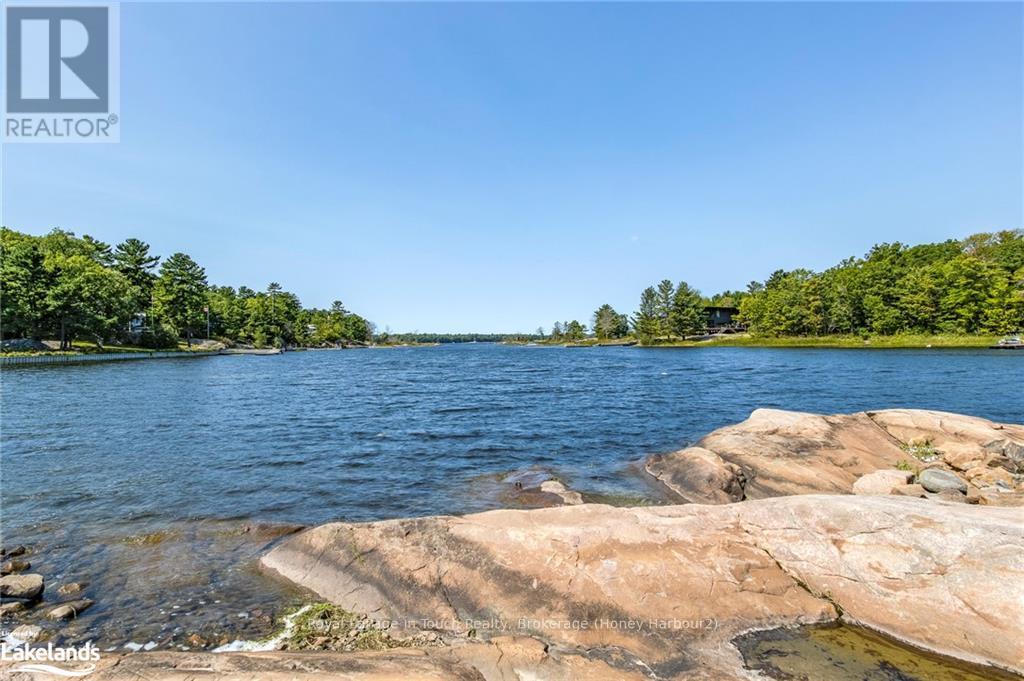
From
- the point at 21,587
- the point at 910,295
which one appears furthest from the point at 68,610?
the point at 910,295

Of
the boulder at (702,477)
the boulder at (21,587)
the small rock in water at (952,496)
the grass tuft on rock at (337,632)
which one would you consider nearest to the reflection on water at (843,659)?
the grass tuft on rock at (337,632)

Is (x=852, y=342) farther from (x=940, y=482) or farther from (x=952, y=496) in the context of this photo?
(x=952, y=496)

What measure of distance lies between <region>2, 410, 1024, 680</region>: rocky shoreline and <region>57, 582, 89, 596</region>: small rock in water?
71cm

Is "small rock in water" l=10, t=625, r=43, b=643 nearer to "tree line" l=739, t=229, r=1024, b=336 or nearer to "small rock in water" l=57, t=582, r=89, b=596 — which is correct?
"small rock in water" l=57, t=582, r=89, b=596

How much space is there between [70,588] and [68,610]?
1025 millimetres

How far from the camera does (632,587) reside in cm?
679

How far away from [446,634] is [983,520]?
8579mm

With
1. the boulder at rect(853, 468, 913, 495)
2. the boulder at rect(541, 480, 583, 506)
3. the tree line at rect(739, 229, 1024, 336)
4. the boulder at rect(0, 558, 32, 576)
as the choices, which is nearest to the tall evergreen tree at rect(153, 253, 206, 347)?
the boulder at rect(0, 558, 32, 576)

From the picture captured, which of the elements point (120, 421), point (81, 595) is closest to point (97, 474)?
point (81, 595)

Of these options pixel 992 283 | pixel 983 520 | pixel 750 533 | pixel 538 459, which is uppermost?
pixel 992 283

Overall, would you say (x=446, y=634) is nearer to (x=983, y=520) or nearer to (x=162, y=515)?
(x=983, y=520)

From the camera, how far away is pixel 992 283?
80.8 meters

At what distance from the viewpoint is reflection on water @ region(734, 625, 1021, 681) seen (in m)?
5.45

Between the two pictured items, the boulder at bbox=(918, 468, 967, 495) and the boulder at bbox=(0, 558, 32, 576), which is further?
the boulder at bbox=(918, 468, 967, 495)
